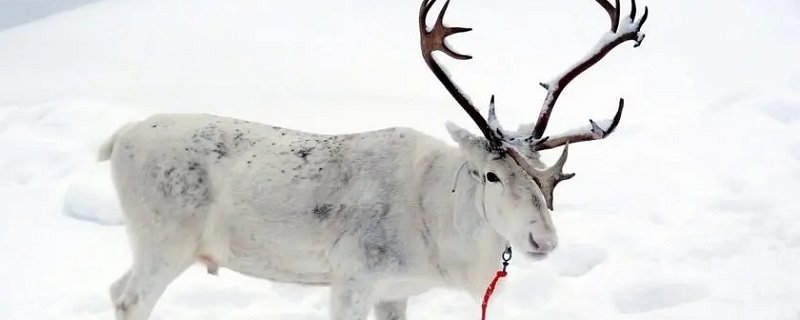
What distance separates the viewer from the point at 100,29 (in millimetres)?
15102

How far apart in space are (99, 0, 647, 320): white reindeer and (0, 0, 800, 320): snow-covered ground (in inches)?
42.4

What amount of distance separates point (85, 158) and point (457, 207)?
18.0 feet

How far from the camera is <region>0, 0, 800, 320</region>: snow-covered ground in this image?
231 inches

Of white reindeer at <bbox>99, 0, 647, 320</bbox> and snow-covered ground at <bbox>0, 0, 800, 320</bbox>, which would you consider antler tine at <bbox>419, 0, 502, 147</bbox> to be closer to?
white reindeer at <bbox>99, 0, 647, 320</bbox>

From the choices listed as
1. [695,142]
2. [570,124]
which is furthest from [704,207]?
[570,124]

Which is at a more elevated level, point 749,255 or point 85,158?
point 749,255

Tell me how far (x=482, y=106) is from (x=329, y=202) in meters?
5.89

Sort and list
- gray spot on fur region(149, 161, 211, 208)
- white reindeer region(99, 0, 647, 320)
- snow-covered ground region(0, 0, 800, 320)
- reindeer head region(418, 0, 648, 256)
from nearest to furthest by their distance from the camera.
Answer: reindeer head region(418, 0, 648, 256) < white reindeer region(99, 0, 647, 320) < gray spot on fur region(149, 161, 211, 208) < snow-covered ground region(0, 0, 800, 320)

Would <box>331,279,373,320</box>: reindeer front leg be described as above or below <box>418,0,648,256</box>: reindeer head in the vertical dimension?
below

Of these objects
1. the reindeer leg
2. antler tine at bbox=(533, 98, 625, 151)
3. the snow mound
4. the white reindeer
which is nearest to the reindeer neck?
the white reindeer

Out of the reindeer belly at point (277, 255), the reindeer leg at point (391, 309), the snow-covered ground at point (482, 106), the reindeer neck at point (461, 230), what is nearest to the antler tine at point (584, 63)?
the reindeer neck at point (461, 230)

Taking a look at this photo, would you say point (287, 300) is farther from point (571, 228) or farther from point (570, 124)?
point (570, 124)

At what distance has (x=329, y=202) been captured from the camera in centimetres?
460

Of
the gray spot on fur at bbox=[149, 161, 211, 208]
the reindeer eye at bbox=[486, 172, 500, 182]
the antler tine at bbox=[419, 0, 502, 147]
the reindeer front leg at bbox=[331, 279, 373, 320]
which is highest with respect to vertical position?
the antler tine at bbox=[419, 0, 502, 147]
